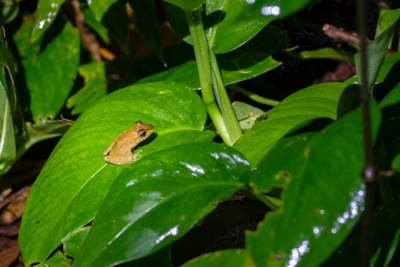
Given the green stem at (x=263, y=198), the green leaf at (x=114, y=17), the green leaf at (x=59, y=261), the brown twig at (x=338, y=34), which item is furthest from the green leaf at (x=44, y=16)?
the green stem at (x=263, y=198)

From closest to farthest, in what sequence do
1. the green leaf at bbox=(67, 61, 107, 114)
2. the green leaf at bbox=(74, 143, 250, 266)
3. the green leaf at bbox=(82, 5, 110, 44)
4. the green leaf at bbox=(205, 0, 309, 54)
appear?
the green leaf at bbox=(74, 143, 250, 266) < the green leaf at bbox=(205, 0, 309, 54) < the green leaf at bbox=(67, 61, 107, 114) < the green leaf at bbox=(82, 5, 110, 44)

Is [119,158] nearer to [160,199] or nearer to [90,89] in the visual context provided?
[160,199]

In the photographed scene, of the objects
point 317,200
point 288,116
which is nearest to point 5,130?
point 288,116

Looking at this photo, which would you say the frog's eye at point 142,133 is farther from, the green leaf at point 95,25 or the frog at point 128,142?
the green leaf at point 95,25

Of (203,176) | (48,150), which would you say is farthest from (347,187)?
(48,150)

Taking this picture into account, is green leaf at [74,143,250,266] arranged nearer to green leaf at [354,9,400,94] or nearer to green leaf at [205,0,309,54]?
green leaf at [354,9,400,94]

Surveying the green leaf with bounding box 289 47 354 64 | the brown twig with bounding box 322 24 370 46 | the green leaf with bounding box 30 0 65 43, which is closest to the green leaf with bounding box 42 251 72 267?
the green leaf with bounding box 30 0 65 43
